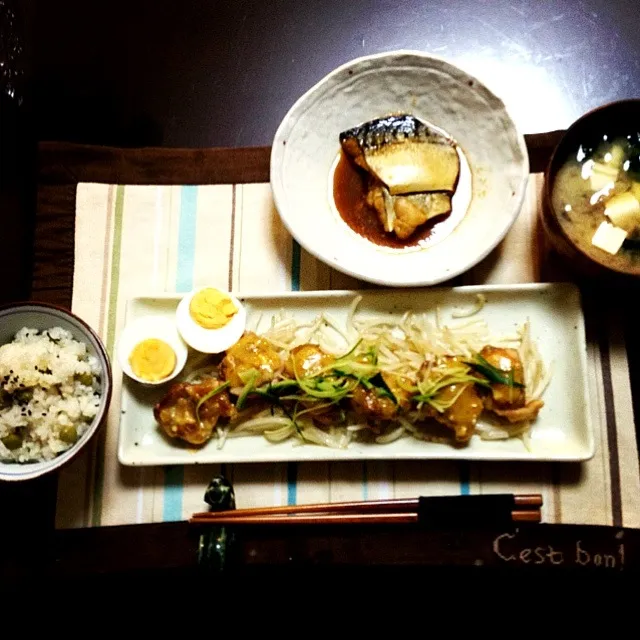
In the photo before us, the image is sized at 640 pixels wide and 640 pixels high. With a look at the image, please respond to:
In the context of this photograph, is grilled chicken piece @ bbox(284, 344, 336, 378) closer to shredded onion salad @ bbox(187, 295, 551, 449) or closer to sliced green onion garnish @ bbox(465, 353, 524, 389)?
shredded onion salad @ bbox(187, 295, 551, 449)

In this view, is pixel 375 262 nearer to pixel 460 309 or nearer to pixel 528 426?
pixel 460 309

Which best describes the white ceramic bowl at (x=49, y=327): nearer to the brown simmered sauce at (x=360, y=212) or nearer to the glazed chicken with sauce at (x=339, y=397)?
the glazed chicken with sauce at (x=339, y=397)

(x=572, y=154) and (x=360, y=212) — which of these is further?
(x=360, y=212)

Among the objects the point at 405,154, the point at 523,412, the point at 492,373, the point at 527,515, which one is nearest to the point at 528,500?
the point at 527,515

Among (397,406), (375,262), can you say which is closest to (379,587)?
(397,406)

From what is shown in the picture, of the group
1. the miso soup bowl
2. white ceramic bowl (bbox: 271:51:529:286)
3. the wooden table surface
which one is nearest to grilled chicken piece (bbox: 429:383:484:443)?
white ceramic bowl (bbox: 271:51:529:286)

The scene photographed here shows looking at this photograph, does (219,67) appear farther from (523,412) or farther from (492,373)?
(523,412)
